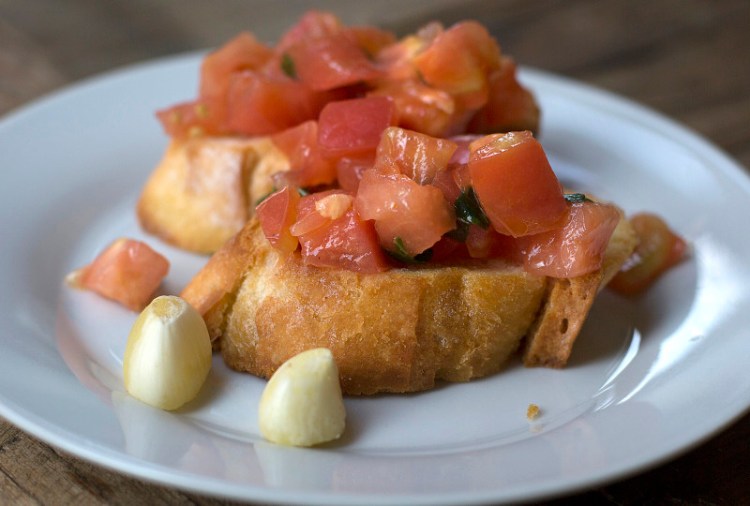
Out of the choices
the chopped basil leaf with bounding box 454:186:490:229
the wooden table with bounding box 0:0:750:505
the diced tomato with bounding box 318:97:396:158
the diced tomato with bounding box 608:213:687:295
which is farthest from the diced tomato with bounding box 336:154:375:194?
the wooden table with bounding box 0:0:750:505

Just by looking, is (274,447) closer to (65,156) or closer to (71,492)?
(71,492)

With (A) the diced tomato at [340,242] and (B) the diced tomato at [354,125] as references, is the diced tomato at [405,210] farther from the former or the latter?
(B) the diced tomato at [354,125]

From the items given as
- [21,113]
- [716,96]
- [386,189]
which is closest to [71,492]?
[386,189]

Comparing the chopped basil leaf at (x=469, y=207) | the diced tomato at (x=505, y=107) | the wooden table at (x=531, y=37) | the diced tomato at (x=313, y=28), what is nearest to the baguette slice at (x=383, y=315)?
the chopped basil leaf at (x=469, y=207)

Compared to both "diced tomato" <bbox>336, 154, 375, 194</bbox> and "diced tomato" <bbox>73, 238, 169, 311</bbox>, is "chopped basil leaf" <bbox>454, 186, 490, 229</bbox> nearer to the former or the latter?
"diced tomato" <bbox>336, 154, 375, 194</bbox>

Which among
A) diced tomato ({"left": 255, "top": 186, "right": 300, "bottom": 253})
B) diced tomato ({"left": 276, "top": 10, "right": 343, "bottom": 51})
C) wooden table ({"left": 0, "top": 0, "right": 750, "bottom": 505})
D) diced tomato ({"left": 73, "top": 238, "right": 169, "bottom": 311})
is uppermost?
diced tomato ({"left": 276, "top": 10, "right": 343, "bottom": 51})

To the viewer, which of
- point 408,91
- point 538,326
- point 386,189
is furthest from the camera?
point 408,91
